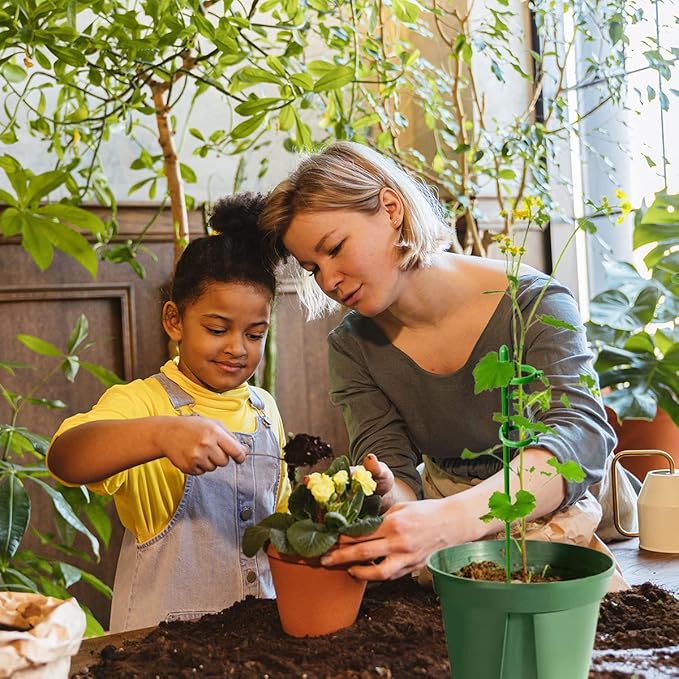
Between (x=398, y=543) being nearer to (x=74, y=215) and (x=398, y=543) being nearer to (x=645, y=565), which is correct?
(x=645, y=565)

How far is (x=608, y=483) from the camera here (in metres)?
1.74

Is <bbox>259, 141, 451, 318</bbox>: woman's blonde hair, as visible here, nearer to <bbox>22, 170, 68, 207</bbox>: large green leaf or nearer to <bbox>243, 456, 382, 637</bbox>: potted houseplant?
<bbox>22, 170, 68, 207</bbox>: large green leaf

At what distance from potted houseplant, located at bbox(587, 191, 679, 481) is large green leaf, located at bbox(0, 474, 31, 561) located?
1.26 m

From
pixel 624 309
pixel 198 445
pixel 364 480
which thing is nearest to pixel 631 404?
pixel 624 309

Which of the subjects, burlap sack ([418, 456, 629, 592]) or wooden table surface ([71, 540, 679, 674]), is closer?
wooden table surface ([71, 540, 679, 674])

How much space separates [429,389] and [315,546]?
0.63m

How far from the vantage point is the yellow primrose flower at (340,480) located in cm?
112

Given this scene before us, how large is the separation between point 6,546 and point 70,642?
843mm

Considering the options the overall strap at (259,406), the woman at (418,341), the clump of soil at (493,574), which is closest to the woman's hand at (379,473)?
the woman at (418,341)

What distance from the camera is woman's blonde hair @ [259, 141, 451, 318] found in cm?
150

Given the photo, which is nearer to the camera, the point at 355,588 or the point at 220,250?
the point at 355,588

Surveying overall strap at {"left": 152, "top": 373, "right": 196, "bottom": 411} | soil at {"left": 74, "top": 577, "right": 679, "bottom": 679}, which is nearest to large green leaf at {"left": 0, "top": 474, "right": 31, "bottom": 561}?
overall strap at {"left": 152, "top": 373, "right": 196, "bottom": 411}

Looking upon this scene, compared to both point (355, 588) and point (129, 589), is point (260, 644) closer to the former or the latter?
point (355, 588)

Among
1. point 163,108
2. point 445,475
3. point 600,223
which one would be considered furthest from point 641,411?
point 163,108
